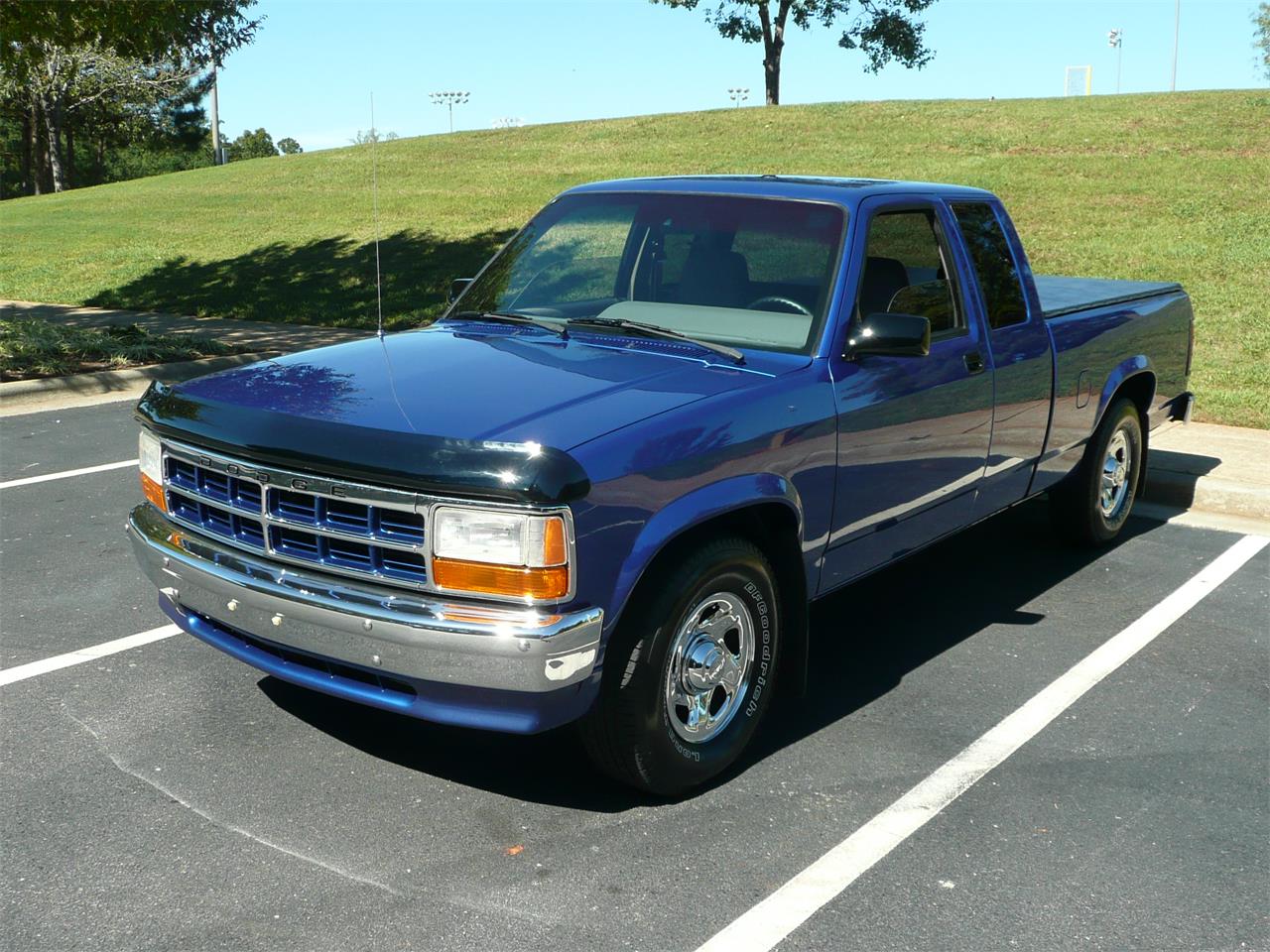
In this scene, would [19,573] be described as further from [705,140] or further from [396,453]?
[705,140]

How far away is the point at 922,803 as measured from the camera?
407 cm

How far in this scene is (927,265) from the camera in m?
5.44

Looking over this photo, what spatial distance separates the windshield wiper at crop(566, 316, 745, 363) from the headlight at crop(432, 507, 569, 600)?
128 centimetres

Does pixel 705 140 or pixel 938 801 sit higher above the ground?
pixel 705 140

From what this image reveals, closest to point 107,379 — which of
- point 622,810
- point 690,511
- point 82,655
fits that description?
point 82,655

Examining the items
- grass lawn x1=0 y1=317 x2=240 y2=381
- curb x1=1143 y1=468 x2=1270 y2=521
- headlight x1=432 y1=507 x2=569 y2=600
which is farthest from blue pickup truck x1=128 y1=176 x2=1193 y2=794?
grass lawn x1=0 y1=317 x2=240 y2=381

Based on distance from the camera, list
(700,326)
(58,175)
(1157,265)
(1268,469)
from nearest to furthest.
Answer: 1. (700,326)
2. (1268,469)
3. (1157,265)
4. (58,175)

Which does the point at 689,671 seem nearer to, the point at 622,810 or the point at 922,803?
the point at 622,810

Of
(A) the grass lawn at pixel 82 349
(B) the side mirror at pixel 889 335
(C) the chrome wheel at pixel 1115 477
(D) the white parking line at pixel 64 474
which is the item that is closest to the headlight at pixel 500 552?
(B) the side mirror at pixel 889 335

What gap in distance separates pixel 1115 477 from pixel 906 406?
2.75 metres

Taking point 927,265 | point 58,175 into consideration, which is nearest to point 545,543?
point 927,265

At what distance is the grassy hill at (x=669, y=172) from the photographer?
1666 centimetres

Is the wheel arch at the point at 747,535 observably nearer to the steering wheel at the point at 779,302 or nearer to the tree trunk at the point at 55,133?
the steering wheel at the point at 779,302

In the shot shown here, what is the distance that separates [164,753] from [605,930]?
1.77 meters
